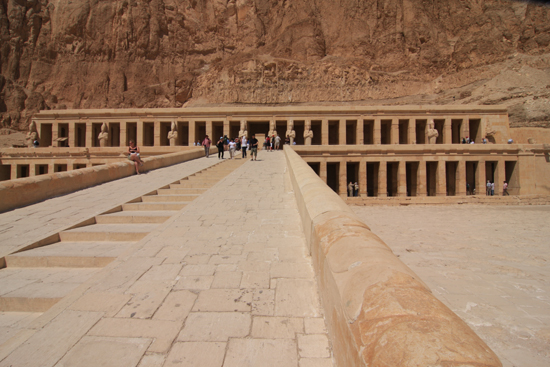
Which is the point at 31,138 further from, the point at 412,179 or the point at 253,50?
the point at 253,50

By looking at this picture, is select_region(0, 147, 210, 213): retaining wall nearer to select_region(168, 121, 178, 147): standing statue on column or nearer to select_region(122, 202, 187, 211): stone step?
select_region(122, 202, 187, 211): stone step

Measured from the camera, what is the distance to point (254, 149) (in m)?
14.0

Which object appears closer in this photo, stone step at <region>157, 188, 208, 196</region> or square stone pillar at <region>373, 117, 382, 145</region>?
stone step at <region>157, 188, 208, 196</region>

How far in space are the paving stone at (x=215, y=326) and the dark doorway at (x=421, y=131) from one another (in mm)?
25809

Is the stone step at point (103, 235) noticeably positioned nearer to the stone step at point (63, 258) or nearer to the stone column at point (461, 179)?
the stone step at point (63, 258)

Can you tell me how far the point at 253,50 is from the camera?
141ft

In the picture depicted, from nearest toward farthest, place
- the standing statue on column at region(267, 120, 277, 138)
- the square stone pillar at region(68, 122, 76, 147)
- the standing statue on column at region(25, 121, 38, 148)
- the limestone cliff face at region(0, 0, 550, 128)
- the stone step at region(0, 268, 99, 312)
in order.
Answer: the stone step at region(0, 268, 99, 312)
the standing statue on column at region(267, 120, 277, 138)
the standing statue on column at region(25, 121, 38, 148)
the square stone pillar at region(68, 122, 76, 147)
the limestone cliff face at region(0, 0, 550, 128)

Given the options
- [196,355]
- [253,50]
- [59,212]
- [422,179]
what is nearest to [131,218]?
[59,212]

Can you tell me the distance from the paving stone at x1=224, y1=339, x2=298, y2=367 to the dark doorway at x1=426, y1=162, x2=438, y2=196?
19991 mm

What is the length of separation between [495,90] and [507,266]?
28.6 metres

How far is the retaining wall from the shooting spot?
648 cm

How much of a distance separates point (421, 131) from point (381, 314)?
27.5 m

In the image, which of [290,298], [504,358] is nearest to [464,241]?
[504,358]

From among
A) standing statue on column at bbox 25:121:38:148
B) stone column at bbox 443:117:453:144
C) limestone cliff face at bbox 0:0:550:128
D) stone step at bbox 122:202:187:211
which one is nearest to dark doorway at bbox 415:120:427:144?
stone column at bbox 443:117:453:144
